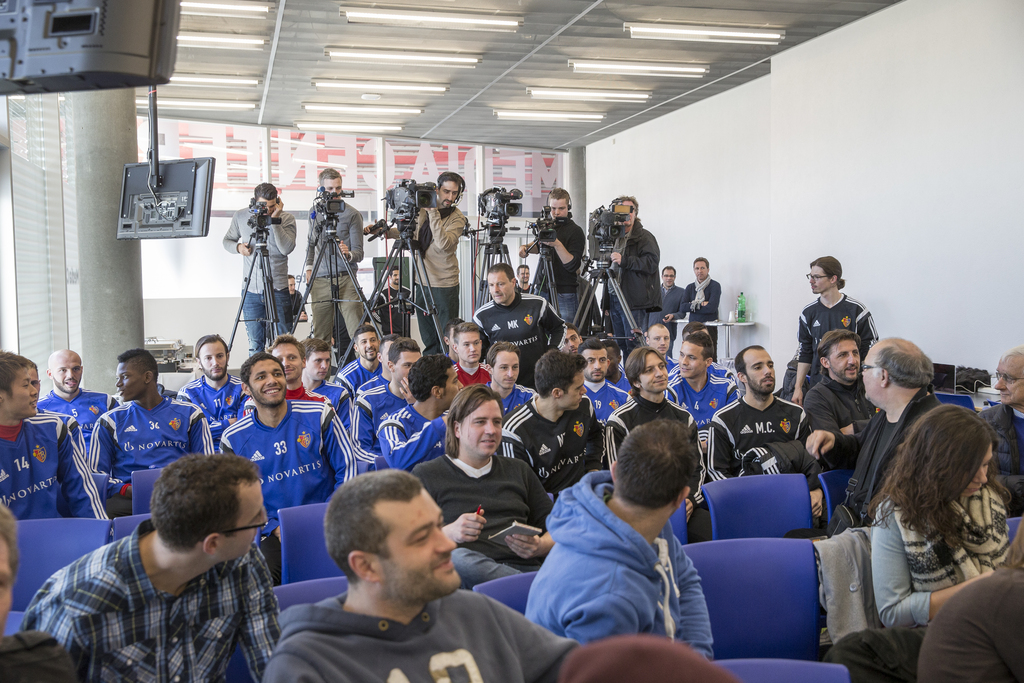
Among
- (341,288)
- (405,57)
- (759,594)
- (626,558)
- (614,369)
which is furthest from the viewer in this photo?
(405,57)

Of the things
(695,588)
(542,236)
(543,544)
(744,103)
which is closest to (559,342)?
(542,236)

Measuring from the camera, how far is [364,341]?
4.89m

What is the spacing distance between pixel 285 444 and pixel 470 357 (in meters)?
1.48

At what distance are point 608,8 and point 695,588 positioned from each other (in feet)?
18.8

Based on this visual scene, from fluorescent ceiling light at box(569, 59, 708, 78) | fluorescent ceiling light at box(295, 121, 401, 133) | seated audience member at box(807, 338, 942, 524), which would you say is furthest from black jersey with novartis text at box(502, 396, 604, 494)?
fluorescent ceiling light at box(295, 121, 401, 133)

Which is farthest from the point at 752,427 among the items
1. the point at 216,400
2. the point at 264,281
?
the point at 264,281

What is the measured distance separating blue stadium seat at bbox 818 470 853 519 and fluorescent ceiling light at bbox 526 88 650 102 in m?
6.99

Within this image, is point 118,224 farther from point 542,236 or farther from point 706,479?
point 706,479

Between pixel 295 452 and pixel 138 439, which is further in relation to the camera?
pixel 138 439

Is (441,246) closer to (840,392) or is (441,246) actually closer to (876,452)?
(840,392)

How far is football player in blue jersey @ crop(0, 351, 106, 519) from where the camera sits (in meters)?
2.75

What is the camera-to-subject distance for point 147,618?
149 centimetres

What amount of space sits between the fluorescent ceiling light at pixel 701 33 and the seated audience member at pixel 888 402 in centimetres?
472

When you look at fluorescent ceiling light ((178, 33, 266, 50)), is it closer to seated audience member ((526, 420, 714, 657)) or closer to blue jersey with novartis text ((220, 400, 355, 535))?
blue jersey with novartis text ((220, 400, 355, 535))
